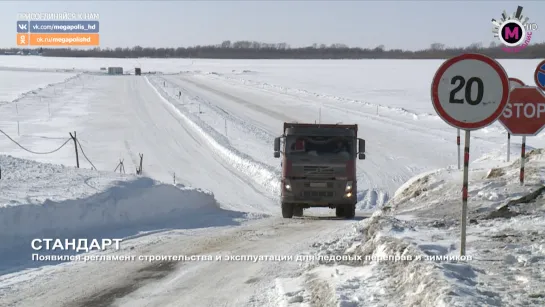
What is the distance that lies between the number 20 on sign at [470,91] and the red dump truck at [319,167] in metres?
Answer: 8.78

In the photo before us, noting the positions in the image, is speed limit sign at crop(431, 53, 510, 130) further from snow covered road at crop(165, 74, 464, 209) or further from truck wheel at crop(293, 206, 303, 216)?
snow covered road at crop(165, 74, 464, 209)

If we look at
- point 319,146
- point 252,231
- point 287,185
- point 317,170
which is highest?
point 319,146

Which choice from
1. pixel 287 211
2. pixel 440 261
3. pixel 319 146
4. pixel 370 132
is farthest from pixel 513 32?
pixel 370 132

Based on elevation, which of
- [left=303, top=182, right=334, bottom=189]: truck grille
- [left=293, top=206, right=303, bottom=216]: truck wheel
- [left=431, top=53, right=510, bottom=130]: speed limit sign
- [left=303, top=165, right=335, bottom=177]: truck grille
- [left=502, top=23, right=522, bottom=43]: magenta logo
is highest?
[left=502, top=23, right=522, bottom=43]: magenta logo

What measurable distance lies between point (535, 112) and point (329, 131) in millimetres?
5394

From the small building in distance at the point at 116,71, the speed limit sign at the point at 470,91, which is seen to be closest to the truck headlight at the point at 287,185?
the speed limit sign at the point at 470,91

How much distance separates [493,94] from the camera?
20.7ft

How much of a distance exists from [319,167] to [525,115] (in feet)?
17.5

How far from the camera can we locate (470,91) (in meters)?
6.30

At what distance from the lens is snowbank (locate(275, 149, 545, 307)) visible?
568cm

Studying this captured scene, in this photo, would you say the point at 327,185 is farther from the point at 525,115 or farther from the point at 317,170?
the point at 525,115

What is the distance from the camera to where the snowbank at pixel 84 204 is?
1055cm

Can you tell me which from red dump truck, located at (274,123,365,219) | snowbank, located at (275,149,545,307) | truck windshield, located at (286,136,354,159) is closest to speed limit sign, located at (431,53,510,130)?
snowbank, located at (275,149,545,307)

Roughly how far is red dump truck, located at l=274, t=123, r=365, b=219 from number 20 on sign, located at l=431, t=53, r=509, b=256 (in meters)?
8.78
